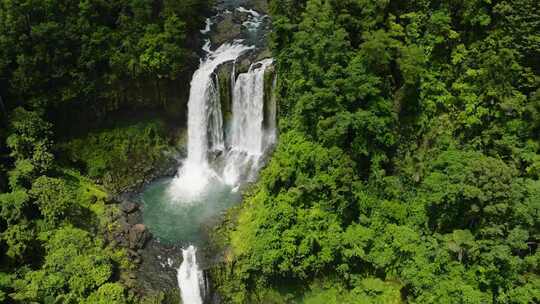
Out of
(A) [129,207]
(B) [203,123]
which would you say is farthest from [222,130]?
(A) [129,207]

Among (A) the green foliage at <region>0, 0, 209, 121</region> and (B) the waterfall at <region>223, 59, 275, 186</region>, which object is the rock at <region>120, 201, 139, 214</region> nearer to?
(B) the waterfall at <region>223, 59, 275, 186</region>

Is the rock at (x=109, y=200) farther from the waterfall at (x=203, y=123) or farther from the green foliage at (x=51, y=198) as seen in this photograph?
the waterfall at (x=203, y=123)

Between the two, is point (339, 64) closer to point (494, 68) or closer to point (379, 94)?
point (379, 94)

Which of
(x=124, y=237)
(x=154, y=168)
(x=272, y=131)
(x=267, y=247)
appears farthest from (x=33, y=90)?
(x=267, y=247)

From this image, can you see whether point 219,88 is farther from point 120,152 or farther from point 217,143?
point 120,152

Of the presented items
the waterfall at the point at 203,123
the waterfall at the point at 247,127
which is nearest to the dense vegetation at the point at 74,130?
the waterfall at the point at 203,123

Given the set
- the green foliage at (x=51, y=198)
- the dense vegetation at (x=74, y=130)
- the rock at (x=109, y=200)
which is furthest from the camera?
the rock at (x=109, y=200)
